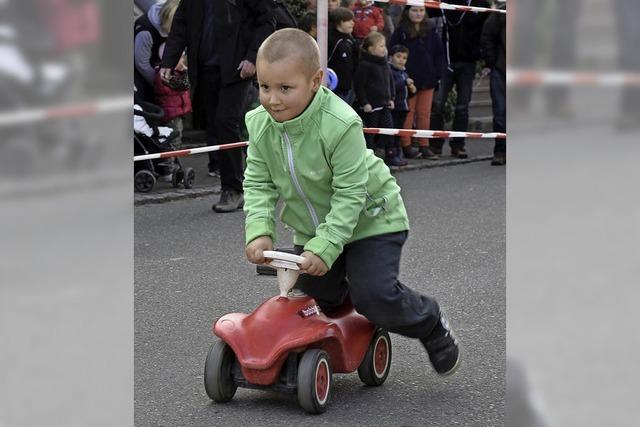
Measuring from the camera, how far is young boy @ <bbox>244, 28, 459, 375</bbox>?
140 inches

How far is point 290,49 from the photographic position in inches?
139

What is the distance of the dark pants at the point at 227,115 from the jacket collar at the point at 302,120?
442 cm

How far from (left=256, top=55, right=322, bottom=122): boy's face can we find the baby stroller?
5.26 m

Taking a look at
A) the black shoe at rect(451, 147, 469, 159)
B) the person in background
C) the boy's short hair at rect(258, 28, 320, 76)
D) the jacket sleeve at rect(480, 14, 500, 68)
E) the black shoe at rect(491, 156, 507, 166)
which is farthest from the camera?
the black shoe at rect(451, 147, 469, 159)

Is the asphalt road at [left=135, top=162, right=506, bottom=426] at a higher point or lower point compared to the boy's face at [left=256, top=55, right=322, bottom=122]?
lower

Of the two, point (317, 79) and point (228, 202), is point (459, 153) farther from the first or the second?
point (317, 79)

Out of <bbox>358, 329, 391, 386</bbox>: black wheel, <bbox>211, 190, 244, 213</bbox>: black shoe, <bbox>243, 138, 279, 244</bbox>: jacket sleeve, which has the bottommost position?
<bbox>211, 190, 244, 213</bbox>: black shoe

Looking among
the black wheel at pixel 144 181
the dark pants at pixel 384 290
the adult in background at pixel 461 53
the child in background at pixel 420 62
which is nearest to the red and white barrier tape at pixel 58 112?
the dark pants at pixel 384 290

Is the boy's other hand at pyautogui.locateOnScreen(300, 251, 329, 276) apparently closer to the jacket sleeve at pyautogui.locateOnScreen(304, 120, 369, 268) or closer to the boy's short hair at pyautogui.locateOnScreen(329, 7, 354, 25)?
the jacket sleeve at pyautogui.locateOnScreen(304, 120, 369, 268)

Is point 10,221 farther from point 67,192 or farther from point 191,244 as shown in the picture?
point 191,244

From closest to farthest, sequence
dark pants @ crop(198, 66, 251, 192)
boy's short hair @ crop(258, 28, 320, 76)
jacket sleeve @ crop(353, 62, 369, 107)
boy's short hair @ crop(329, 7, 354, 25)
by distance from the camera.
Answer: boy's short hair @ crop(258, 28, 320, 76) → dark pants @ crop(198, 66, 251, 192) → boy's short hair @ crop(329, 7, 354, 25) → jacket sleeve @ crop(353, 62, 369, 107)

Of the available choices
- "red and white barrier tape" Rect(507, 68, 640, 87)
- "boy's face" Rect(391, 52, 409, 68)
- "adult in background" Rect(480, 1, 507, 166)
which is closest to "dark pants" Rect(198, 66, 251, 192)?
"boy's face" Rect(391, 52, 409, 68)

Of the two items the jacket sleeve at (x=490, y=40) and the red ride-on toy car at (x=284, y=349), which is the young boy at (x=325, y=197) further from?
the jacket sleeve at (x=490, y=40)

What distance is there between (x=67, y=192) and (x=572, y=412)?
614 mm
